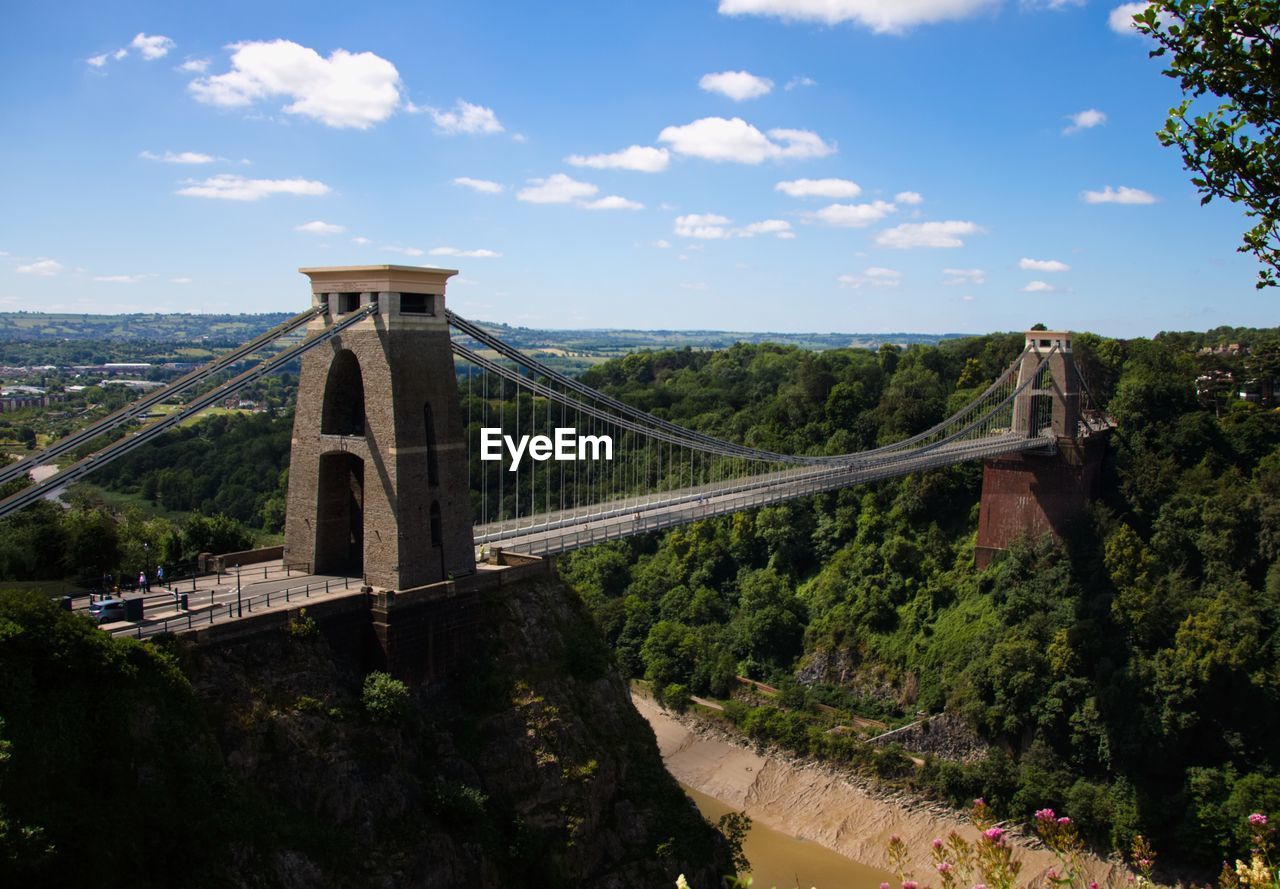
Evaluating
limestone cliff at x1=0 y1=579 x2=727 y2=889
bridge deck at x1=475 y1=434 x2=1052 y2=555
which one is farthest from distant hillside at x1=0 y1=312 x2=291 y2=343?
limestone cliff at x1=0 y1=579 x2=727 y2=889

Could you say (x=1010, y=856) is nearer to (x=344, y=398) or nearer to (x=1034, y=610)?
(x=344, y=398)

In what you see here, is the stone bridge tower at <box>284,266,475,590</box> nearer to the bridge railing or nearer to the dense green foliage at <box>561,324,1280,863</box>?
the bridge railing

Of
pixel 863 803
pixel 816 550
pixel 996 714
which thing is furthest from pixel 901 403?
pixel 863 803

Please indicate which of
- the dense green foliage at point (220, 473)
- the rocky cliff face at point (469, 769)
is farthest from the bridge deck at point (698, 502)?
the dense green foliage at point (220, 473)

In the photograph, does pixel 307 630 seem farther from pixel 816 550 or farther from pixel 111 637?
pixel 816 550

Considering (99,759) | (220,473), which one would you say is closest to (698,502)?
(99,759)

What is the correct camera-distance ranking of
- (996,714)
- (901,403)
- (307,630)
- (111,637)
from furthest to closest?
(901,403) → (996,714) → (307,630) → (111,637)
